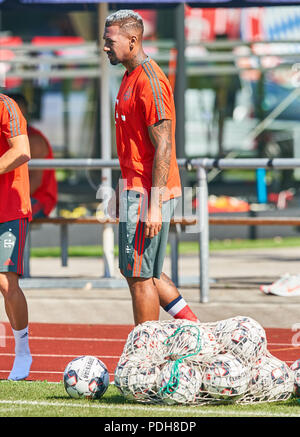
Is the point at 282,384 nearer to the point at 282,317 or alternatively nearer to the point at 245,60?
the point at 282,317

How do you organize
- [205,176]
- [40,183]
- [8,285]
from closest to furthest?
[8,285] → [205,176] → [40,183]

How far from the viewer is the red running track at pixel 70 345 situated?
675 centimetres

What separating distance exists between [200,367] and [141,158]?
1.40 meters

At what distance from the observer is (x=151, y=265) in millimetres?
5984

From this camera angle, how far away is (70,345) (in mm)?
7621

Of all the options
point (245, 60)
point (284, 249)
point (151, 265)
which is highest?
point (245, 60)

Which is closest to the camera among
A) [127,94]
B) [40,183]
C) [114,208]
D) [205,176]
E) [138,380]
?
[138,380]

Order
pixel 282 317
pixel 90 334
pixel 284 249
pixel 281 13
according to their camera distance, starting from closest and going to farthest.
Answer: pixel 90 334, pixel 282 317, pixel 284 249, pixel 281 13

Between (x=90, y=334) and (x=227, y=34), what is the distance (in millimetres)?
12390

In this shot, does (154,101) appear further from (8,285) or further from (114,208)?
(8,285)

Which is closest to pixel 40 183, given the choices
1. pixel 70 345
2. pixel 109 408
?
pixel 70 345

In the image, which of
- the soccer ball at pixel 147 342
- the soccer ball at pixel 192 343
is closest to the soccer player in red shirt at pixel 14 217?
the soccer ball at pixel 147 342

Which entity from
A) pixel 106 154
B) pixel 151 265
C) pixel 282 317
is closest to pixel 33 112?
pixel 106 154

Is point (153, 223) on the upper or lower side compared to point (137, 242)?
upper
